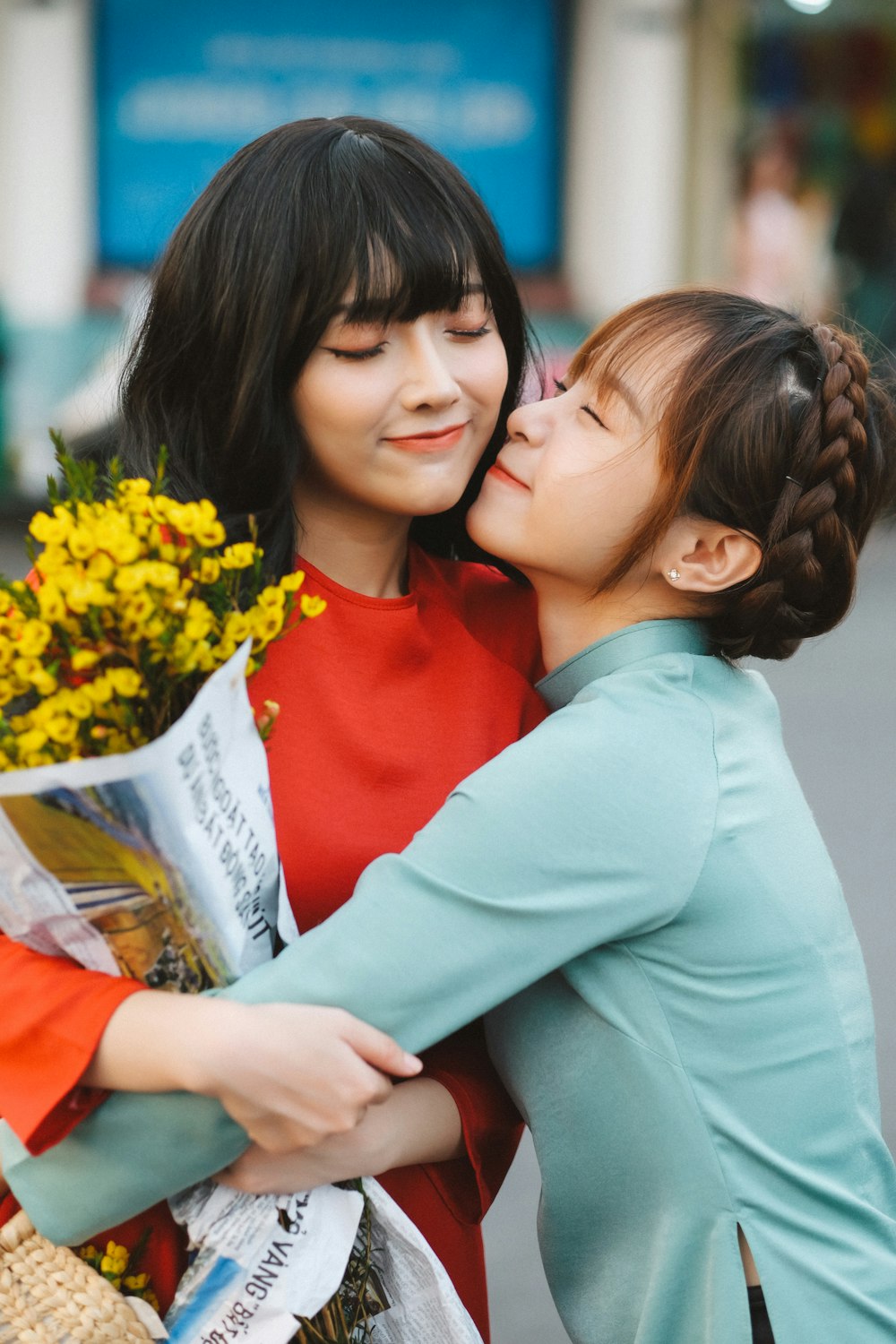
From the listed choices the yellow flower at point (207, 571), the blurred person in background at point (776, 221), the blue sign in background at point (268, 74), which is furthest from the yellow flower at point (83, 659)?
the blurred person in background at point (776, 221)

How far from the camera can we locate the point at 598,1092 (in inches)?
62.9

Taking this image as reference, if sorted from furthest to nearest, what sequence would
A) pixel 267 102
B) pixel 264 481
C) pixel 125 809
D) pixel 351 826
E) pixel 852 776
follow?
pixel 267 102 < pixel 852 776 < pixel 264 481 < pixel 351 826 < pixel 125 809

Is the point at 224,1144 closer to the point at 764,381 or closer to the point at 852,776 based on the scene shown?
the point at 764,381

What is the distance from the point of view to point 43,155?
1071cm

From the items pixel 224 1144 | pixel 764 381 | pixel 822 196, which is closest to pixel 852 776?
pixel 764 381

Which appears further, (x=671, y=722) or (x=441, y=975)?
(x=671, y=722)

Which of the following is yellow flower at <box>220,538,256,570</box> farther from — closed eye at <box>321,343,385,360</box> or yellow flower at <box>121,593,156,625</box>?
closed eye at <box>321,343,385,360</box>

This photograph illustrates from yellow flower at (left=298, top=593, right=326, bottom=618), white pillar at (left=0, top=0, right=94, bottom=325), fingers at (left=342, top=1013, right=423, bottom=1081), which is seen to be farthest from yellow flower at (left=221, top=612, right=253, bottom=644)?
white pillar at (left=0, top=0, right=94, bottom=325)

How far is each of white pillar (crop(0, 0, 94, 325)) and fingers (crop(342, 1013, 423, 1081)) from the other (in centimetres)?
966

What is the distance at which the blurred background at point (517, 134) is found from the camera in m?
10.6

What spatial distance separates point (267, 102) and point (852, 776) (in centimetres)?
743

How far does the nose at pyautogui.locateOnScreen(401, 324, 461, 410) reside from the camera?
1776 millimetres

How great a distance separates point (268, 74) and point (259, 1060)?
10.9 metres

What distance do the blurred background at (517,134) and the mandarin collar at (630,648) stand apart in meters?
8.24
